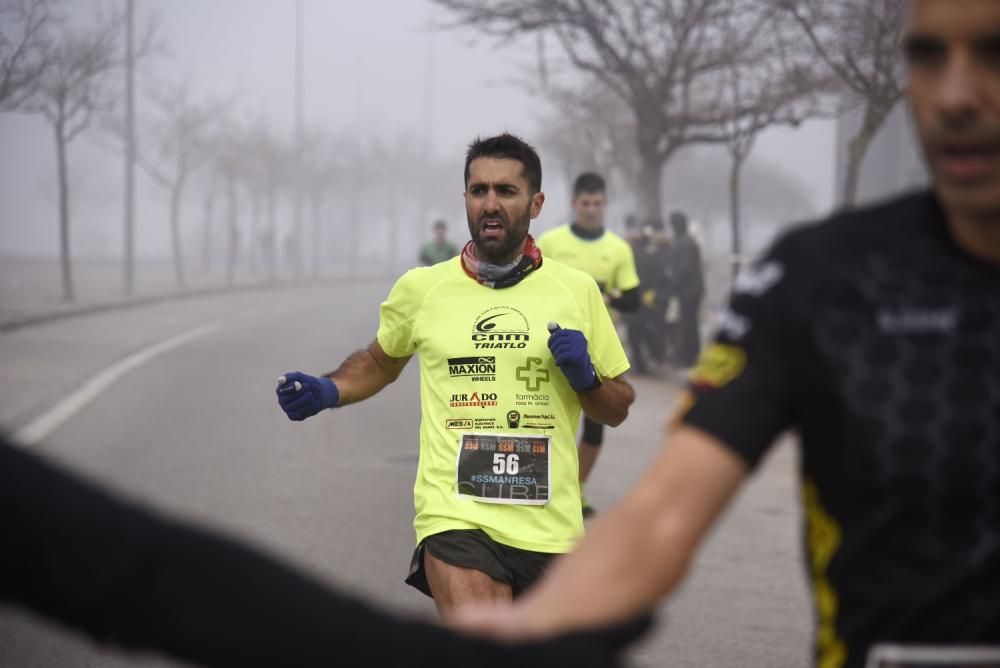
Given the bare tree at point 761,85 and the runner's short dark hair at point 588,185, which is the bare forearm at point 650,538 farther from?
the bare tree at point 761,85

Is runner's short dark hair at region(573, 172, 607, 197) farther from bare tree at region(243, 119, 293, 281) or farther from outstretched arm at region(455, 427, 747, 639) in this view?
bare tree at region(243, 119, 293, 281)

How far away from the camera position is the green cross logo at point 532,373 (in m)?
4.53

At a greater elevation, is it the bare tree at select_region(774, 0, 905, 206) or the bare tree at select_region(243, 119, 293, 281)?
the bare tree at select_region(774, 0, 905, 206)

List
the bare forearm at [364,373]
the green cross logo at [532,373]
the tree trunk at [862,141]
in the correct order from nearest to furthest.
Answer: the green cross logo at [532,373] → the bare forearm at [364,373] → the tree trunk at [862,141]

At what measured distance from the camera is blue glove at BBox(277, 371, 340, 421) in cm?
423

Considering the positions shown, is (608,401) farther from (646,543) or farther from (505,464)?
(646,543)

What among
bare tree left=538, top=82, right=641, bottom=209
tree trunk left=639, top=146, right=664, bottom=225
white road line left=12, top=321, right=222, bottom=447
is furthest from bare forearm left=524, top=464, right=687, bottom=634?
bare tree left=538, top=82, right=641, bottom=209

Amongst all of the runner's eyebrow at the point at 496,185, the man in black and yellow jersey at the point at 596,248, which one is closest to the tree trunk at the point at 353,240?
the man in black and yellow jersey at the point at 596,248

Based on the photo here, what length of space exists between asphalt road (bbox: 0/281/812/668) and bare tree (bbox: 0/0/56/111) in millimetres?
3334

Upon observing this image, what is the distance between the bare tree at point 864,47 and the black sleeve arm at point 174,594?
12.7 metres

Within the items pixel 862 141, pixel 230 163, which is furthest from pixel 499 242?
pixel 230 163

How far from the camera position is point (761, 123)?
18.6m

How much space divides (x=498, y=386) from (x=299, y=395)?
2.04 ft

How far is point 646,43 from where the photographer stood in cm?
2277
